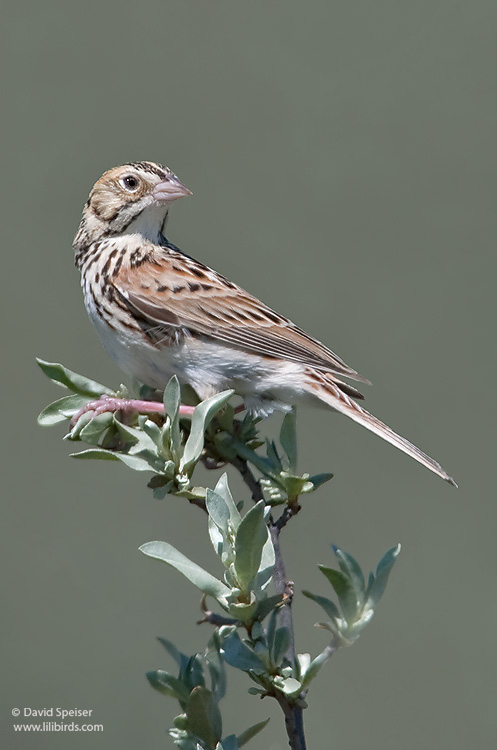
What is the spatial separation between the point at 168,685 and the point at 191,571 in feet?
0.92

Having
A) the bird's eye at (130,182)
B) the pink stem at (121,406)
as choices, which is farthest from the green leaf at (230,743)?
the bird's eye at (130,182)

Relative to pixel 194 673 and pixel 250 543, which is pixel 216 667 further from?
pixel 250 543

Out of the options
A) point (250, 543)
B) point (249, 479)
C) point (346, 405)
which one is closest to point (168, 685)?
point (250, 543)

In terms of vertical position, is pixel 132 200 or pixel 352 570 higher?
pixel 132 200

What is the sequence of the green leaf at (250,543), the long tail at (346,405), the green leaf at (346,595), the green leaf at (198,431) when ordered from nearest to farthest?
the green leaf at (250,543), the green leaf at (346,595), the green leaf at (198,431), the long tail at (346,405)

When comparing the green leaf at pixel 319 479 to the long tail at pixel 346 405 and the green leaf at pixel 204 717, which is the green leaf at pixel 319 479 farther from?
the long tail at pixel 346 405

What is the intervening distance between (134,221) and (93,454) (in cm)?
196

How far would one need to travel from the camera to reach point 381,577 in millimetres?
1743

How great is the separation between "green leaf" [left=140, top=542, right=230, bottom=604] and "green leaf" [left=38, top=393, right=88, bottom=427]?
2.24 ft

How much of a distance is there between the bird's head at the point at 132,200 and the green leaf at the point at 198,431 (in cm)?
173

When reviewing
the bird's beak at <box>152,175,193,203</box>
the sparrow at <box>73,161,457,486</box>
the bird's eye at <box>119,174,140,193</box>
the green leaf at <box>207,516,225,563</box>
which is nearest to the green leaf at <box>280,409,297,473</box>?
the green leaf at <box>207,516,225,563</box>

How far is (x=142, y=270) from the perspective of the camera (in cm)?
351

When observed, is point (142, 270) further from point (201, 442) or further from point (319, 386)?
point (201, 442)

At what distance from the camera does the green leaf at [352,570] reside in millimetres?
1727
